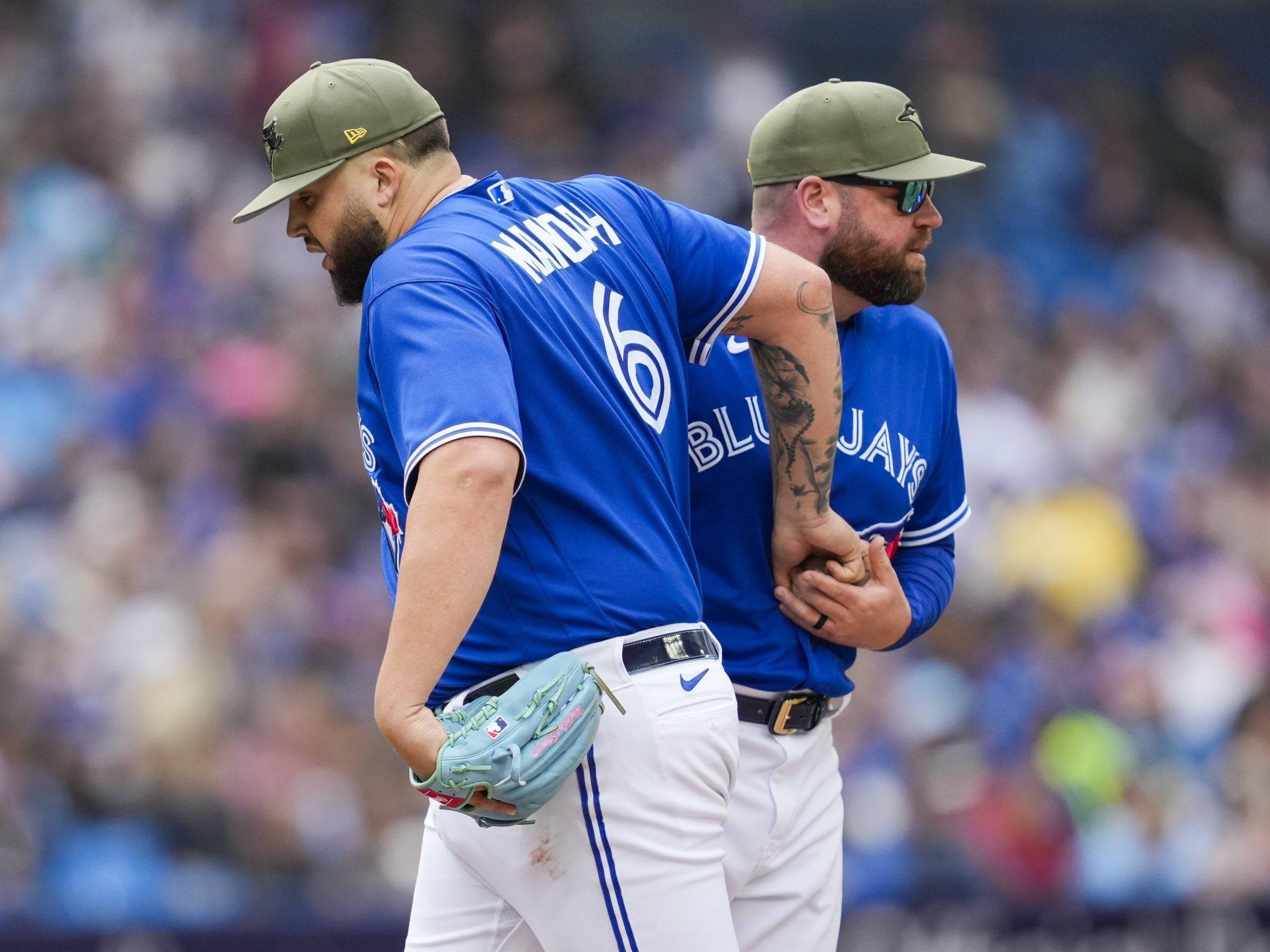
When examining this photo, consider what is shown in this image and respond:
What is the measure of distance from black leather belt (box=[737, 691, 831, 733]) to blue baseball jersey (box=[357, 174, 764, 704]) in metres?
0.58

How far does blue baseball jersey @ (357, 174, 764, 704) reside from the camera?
2.49 m

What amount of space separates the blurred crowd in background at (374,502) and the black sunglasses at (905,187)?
11.6 feet

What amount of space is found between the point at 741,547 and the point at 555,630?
79 cm

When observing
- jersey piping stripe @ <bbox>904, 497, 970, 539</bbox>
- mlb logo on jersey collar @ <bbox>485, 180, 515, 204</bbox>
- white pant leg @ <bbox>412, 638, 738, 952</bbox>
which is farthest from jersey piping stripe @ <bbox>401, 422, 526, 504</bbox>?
jersey piping stripe @ <bbox>904, 497, 970, 539</bbox>

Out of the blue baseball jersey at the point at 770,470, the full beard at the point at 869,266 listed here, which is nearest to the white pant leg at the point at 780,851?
the blue baseball jersey at the point at 770,470

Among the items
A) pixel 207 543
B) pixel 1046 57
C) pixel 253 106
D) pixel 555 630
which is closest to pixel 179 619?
pixel 207 543

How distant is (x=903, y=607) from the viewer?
3.45 metres

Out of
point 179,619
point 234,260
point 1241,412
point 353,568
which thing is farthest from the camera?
point 1241,412

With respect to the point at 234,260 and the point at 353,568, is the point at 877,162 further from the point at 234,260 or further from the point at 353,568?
the point at 234,260

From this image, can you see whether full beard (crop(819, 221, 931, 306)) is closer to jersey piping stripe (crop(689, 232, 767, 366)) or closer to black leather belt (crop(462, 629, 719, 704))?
jersey piping stripe (crop(689, 232, 767, 366))

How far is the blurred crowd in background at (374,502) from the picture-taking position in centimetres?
692

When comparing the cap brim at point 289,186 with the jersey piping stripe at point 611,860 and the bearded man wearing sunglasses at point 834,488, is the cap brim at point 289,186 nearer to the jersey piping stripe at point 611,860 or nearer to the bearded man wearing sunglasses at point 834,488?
the bearded man wearing sunglasses at point 834,488

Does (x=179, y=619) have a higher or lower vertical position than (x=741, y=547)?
lower

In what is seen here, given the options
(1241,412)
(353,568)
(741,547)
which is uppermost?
(741,547)
